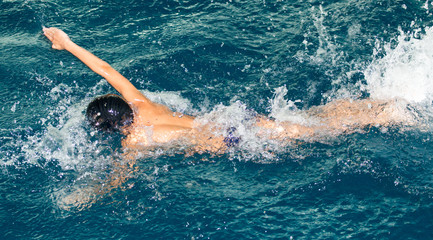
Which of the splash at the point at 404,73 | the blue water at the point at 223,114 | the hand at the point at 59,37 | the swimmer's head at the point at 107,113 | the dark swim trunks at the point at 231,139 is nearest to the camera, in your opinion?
the blue water at the point at 223,114

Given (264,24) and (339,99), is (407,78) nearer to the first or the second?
(339,99)

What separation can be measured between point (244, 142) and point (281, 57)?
196 centimetres

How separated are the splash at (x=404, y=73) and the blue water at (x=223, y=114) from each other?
0.02 meters

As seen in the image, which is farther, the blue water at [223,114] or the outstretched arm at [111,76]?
the outstretched arm at [111,76]

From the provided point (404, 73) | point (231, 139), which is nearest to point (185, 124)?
point (231, 139)

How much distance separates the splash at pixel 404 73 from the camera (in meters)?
4.75

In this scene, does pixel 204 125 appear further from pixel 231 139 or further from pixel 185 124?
pixel 231 139

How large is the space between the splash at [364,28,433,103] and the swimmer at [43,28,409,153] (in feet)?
0.77

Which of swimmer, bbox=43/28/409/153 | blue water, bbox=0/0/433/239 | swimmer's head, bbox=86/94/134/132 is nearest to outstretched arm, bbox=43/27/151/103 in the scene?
swimmer, bbox=43/28/409/153

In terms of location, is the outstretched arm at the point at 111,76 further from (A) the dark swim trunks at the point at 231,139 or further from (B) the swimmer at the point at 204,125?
(A) the dark swim trunks at the point at 231,139

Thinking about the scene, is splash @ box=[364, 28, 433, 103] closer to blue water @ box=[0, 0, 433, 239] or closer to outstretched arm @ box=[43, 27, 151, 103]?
blue water @ box=[0, 0, 433, 239]

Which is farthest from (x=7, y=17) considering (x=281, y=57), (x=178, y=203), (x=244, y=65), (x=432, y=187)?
(x=432, y=187)

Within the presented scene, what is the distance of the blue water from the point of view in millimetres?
3730

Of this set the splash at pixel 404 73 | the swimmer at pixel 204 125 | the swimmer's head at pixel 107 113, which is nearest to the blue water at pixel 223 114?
the splash at pixel 404 73
